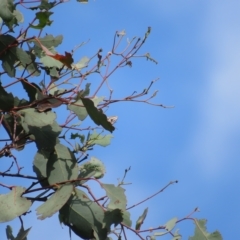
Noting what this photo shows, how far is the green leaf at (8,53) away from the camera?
5.25ft

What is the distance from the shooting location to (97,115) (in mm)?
1459

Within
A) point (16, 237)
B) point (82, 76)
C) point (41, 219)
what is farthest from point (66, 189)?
point (82, 76)

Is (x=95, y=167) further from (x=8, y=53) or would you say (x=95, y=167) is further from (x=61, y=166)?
(x=8, y=53)

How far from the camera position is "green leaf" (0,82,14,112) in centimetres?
151

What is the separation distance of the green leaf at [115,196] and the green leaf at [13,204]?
201 millimetres

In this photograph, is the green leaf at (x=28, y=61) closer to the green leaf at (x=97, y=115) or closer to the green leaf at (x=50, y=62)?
the green leaf at (x=50, y=62)

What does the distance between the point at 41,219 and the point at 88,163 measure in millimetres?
339

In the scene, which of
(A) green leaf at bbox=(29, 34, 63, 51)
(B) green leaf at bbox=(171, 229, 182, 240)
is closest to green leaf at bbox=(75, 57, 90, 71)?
(A) green leaf at bbox=(29, 34, 63, 51)

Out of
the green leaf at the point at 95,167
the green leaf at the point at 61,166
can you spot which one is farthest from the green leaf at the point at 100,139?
the green leaf at the point at 61,166

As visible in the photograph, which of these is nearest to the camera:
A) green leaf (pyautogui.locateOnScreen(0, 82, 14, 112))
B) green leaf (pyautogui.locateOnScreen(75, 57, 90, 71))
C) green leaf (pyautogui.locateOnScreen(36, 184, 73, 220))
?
green leaf (pyautogui.locateOnScreen(36, 184, 73, 220))

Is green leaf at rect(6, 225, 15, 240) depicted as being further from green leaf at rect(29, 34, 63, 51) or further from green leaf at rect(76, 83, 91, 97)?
green leaf at rect(29, 34, 63, 51)

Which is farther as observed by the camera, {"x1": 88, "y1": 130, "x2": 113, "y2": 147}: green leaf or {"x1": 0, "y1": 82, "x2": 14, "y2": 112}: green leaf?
{"x1": 88, "y1": 130, "x2": 113, "y2": 147}: green leaf

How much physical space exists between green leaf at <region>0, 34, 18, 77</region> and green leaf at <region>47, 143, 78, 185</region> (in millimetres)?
257

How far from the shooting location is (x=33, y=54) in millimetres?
1705
